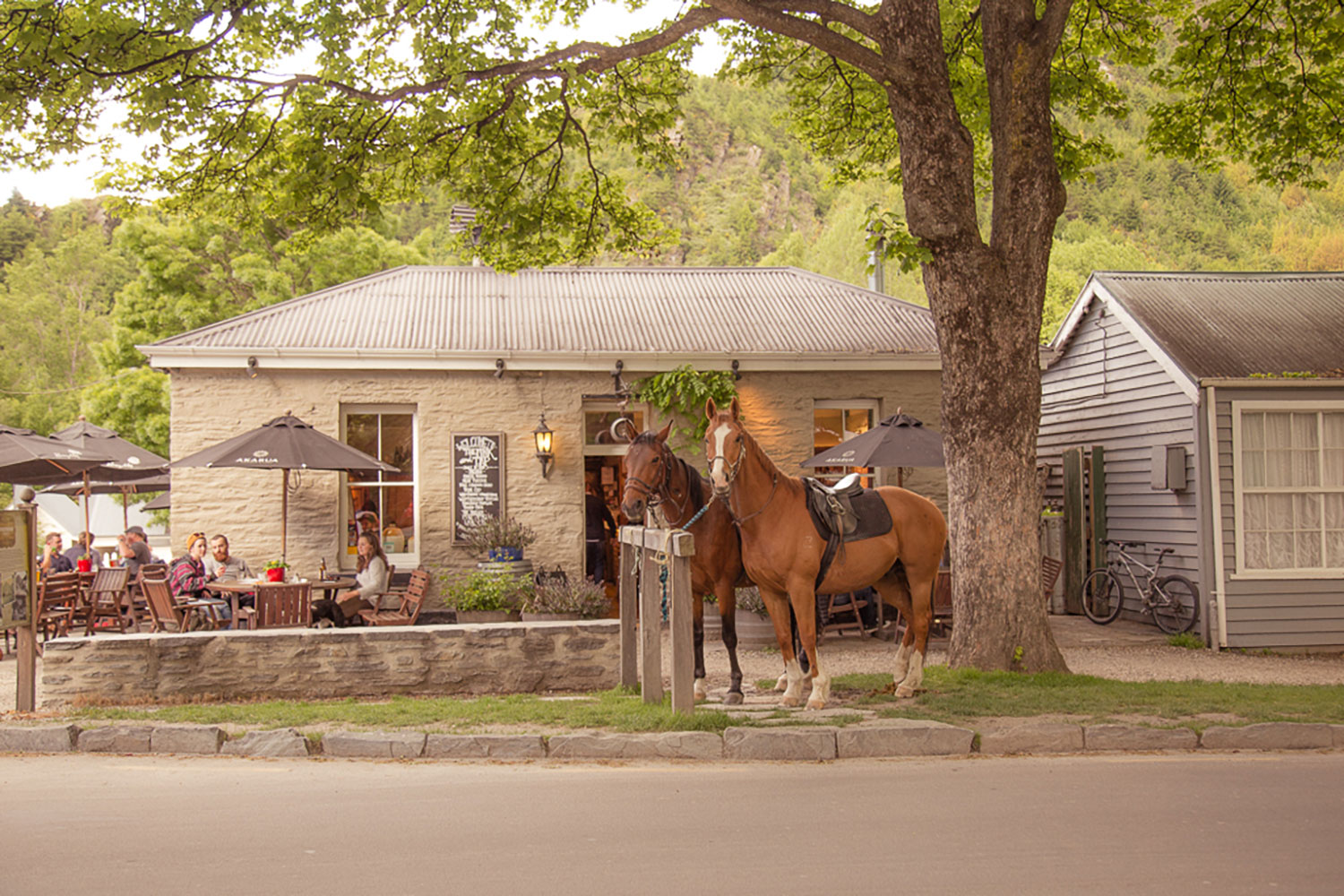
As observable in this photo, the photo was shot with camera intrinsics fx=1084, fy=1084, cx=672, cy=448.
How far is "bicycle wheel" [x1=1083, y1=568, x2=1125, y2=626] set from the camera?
577 inches

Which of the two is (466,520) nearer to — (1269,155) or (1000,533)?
(1000,533)

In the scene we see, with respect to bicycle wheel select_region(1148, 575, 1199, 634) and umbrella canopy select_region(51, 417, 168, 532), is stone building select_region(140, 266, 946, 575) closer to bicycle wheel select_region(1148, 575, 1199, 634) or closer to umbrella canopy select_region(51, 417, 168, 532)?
umbrella canopy select_region(51, 417, 168, 532)

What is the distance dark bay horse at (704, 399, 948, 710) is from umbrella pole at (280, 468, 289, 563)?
6626 mm

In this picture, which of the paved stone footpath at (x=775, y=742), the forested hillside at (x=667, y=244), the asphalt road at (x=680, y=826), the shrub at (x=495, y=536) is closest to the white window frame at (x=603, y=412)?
the shrub at (x=495, y=536)

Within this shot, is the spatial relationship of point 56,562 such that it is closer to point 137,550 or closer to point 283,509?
point 137,550

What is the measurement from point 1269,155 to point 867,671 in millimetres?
8925

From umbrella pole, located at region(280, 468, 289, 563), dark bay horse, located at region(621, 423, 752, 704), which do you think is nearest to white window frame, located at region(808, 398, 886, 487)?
dark bay horse, located at region(621, 423, 752, 704)

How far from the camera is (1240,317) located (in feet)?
48.0

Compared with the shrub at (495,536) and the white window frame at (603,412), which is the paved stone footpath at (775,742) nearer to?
the shrub at (495,536)

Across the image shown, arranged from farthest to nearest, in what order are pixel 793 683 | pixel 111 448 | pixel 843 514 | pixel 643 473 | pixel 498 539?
1. pixel 111 448
2. pixel 498 539
3. pixel 843 514
4. pixel 793 683
5. pixel 643 473

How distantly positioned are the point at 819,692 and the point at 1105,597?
827 cm

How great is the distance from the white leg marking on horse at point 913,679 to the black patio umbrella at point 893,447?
4.53 metres

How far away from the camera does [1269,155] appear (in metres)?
13.9

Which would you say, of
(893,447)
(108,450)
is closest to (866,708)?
(893,447)
